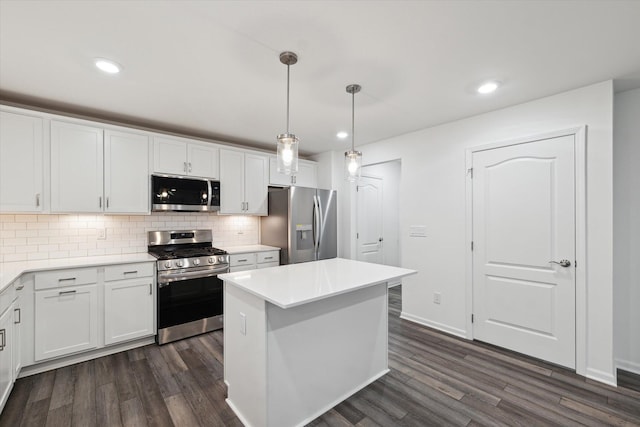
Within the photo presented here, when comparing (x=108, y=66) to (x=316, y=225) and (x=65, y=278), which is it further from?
(x=316, y=225)

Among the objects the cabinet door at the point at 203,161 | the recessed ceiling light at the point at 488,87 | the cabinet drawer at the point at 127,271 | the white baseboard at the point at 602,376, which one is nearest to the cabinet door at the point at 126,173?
the cabinet door at the point at 203,161

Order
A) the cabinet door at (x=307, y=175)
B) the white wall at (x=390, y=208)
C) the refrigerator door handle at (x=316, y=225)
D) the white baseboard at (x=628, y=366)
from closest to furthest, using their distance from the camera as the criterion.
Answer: the white baseboard at (x=628, y=366), the refrigerator door handle at (x=316, y=225), the cabinet door at (x=307, y=175), the white wall at (x=390, y=208)

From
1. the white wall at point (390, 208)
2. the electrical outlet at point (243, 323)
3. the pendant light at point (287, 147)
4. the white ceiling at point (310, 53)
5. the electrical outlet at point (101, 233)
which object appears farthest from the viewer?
the white wall at point (390, 208)

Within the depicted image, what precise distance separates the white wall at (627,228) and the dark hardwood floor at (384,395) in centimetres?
30

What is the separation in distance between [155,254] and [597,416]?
4.19 m

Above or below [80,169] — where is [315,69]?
above

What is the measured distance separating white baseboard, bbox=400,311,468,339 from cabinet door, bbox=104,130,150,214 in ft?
11.5

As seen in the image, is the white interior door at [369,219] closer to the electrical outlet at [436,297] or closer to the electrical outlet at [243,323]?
the electrical outlet at [436,297]

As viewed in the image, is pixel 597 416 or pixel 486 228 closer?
pixel 597 416

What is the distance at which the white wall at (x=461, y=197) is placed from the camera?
7.78 ft

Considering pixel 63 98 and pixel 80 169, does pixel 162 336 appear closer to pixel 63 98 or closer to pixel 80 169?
pixel 80 169

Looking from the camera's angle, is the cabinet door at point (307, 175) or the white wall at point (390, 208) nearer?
the cabinet door at point (307, 175)

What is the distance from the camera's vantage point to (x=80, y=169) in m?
2.88

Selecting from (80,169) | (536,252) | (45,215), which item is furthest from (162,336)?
(536,252)
